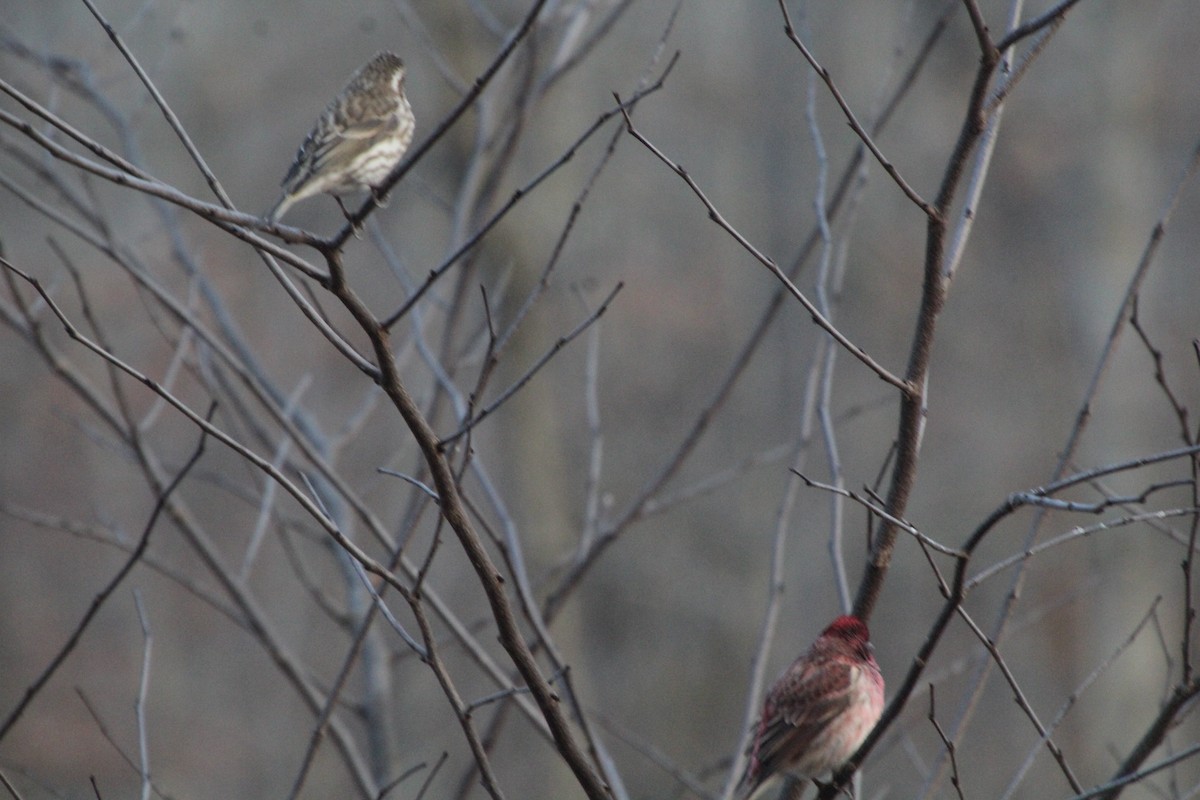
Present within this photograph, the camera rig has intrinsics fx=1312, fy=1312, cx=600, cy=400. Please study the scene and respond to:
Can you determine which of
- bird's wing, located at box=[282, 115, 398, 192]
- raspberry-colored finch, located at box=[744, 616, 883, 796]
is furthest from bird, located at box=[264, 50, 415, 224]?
raspberry-colored finch, located at box=[744, 616, 883, 796]

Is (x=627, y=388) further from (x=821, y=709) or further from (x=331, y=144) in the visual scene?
(x=821, y=709)

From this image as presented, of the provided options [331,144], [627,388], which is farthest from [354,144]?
[627,388]

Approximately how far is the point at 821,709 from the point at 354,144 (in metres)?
2.01

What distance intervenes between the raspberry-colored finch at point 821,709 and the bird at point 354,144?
1.79 metres

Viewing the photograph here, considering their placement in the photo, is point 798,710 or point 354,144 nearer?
point 798,710

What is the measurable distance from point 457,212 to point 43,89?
601 centimetres

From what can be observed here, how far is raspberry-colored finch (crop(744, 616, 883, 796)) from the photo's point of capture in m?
3.34

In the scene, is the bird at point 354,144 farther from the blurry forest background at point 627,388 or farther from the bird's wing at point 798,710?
the blurry forest background at point 627,388

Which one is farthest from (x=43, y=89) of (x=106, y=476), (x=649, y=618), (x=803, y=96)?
(x=649, y=618)

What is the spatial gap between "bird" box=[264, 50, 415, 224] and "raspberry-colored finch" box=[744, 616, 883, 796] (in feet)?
5.86

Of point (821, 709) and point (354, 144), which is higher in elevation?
point (354, 144)

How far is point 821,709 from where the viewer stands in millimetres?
3457

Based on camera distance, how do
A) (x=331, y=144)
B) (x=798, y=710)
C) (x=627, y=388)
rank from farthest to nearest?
(x=627, y=388), (x=331, y=144), (x=798, y=710)

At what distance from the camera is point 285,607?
12773 mm
